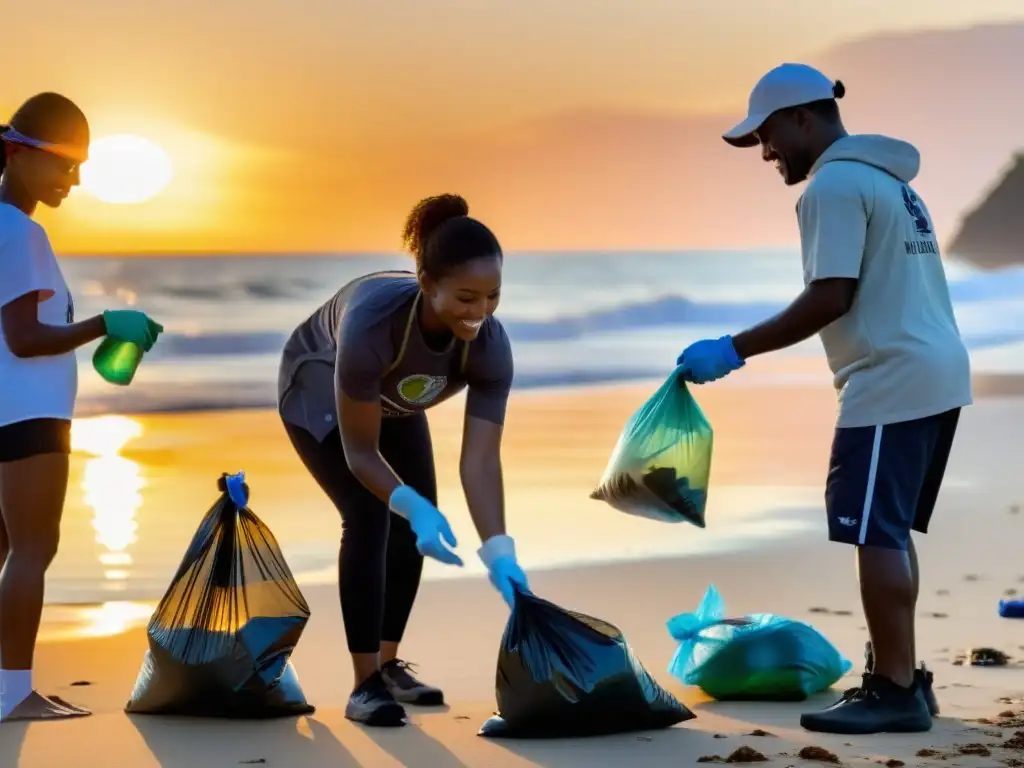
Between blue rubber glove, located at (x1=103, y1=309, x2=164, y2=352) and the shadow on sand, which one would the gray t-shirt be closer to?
blue rubber glove, located at (x1=103, y1=309, x2=164, y2=352)

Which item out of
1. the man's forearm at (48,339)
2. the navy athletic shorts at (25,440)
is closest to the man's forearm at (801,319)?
the man's forearm at (48,339)

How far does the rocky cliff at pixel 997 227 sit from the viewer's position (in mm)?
31750

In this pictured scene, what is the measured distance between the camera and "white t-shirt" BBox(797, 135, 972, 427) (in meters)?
3.73

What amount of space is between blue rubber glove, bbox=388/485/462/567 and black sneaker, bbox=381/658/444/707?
684 millimetres

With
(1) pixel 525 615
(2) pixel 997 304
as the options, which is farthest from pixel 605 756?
(2) pixel 997 304

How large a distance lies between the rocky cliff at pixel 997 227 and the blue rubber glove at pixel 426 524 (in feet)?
88.5

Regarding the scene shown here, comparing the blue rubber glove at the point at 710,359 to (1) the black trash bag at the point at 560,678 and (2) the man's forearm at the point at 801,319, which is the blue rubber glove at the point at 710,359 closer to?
(2) the man's forearm at the point at 801,319

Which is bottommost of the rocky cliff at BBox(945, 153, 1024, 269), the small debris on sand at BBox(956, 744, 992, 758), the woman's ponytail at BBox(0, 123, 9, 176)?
the small debris on sand at BBox(956, 744, 992, 758)

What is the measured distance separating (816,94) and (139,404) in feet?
29.6

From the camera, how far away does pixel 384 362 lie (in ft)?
12.3

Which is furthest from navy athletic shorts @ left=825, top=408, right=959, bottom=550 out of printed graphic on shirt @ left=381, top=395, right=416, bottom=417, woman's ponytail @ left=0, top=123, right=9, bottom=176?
woman's ponytail @ left=0, top=123, right=9, bottom=176

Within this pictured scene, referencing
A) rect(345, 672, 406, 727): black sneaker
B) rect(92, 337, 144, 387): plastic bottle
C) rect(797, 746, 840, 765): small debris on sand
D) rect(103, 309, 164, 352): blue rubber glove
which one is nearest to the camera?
rect(797, 746, 840, 765): small debris on sand

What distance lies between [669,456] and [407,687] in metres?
0.92

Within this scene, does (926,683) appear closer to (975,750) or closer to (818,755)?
(975,750)
